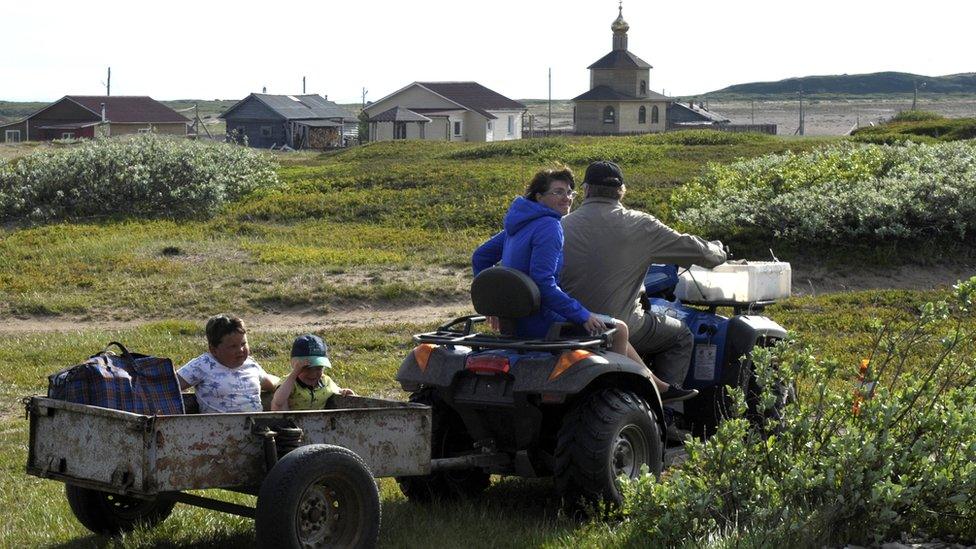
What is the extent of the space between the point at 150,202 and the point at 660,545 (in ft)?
65.7

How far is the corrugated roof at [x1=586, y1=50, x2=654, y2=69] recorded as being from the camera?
3442 inches

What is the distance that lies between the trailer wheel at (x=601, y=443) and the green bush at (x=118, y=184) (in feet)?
59.6

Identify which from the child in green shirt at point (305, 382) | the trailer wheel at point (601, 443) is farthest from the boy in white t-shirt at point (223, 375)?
the trailer wheel at point (601, 443)

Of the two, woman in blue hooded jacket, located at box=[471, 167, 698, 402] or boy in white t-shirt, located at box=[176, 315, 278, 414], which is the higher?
woman in blue hooded jacket, located at box=[471, 167, 698, 402]

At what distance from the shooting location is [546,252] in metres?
7.02

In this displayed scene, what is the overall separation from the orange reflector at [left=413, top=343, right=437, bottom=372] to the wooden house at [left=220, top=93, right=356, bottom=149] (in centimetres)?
7400

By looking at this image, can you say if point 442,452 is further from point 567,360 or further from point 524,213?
point 524,213

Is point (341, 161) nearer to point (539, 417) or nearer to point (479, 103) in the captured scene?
point (539, 417)

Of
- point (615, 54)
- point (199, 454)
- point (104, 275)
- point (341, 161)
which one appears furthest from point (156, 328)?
point (615, 54)

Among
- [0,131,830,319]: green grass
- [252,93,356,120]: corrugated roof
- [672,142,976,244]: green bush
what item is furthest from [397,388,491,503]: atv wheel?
[252,93,356,120]: corrugated roof

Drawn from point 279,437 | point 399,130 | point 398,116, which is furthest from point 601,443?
point 399,130

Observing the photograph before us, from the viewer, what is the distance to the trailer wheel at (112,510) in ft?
21.3

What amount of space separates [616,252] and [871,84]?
188 metres

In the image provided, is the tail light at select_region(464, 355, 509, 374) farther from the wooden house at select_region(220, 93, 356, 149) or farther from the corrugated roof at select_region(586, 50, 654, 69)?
the corrugated roof at select_region(586, 50, 654, 69)
